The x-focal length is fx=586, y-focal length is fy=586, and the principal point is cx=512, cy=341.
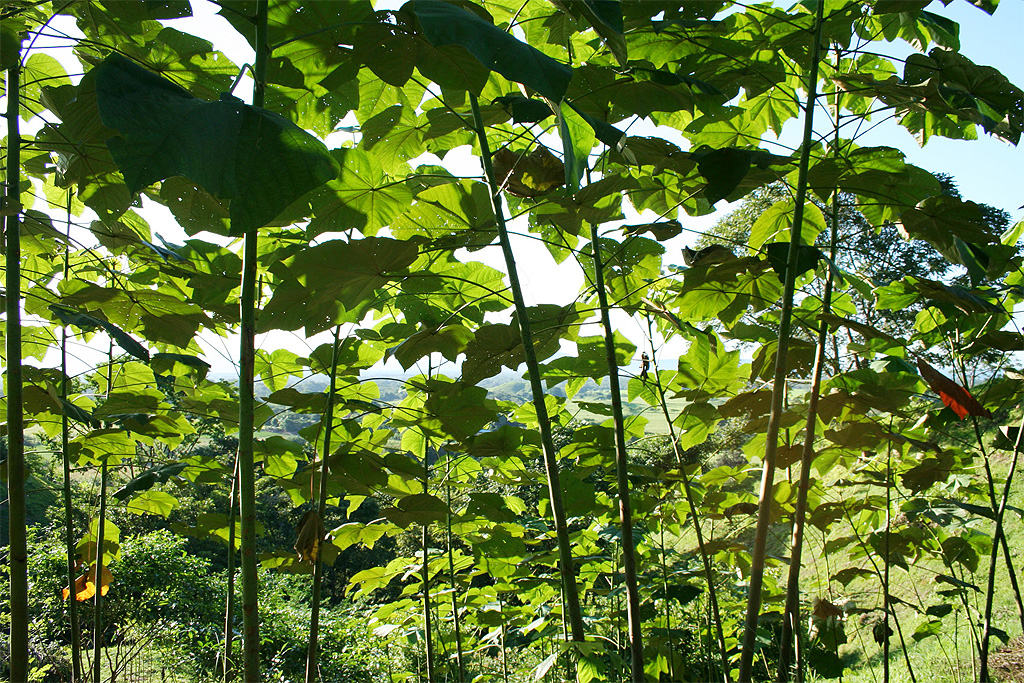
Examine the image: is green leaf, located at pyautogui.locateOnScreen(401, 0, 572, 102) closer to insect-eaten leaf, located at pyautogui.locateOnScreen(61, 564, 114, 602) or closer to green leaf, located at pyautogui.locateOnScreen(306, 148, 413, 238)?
green leaf, located at pyautogui.locateOnScreen(306, 148, 413, 238)

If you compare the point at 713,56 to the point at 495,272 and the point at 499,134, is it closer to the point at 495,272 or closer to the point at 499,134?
the point at 499,134

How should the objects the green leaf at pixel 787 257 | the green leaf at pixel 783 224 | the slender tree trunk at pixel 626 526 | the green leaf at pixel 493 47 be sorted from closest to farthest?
the green leaf at pixel 493 47 → the green leaf at pixel 787 257 → the slender tree trunk at pixel 626 526 → the green leaf at pixel 783 224

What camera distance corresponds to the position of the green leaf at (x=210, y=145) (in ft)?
2.04

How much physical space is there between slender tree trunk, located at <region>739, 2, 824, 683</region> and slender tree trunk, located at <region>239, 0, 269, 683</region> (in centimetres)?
80

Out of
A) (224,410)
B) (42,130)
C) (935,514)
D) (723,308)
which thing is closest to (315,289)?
(224,410)

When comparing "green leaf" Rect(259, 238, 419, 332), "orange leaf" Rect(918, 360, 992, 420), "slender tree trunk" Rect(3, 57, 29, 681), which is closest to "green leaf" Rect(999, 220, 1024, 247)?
"orange leaf" Rect(918, 360, 992, 420)

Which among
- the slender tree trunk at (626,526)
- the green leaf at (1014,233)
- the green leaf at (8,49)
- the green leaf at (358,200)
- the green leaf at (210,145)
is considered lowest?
the slender tree trunk at (626,526)

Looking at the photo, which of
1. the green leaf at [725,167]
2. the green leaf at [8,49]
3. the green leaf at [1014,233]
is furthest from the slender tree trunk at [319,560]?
the green leaf at [1014,233]

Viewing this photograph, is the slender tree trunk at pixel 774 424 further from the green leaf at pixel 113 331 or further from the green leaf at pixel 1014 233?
the green leaf at pixel 1014 233

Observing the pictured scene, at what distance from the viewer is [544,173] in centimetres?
127

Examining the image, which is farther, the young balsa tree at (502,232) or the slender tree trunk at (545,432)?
the slender tree trunk at (545,432)

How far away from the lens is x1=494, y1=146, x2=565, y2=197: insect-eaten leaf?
1.25 meters

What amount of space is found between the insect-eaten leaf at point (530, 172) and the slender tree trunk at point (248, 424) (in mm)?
527

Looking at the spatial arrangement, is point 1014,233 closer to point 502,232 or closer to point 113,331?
point 502,232
